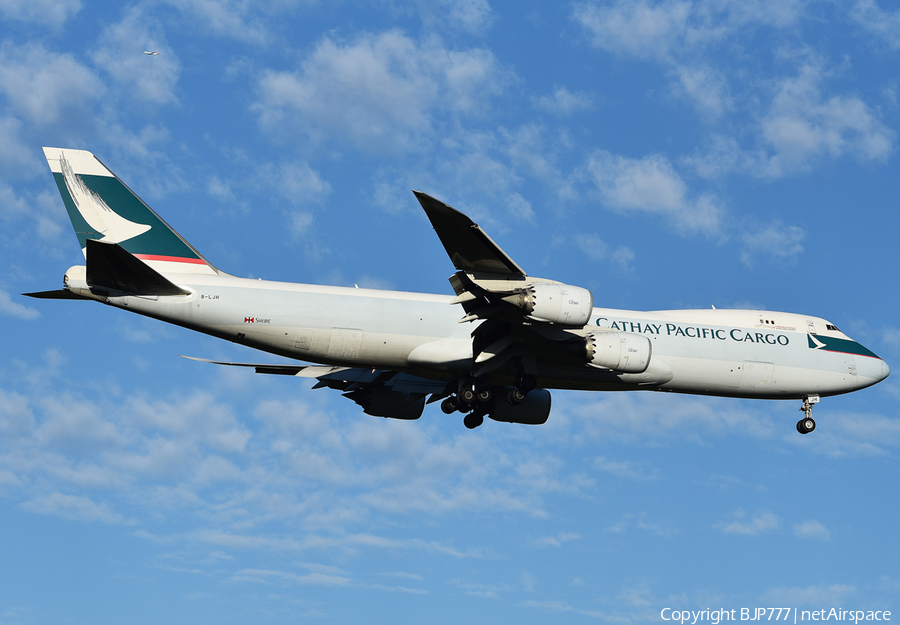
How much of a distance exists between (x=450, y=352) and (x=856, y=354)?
13749 mm

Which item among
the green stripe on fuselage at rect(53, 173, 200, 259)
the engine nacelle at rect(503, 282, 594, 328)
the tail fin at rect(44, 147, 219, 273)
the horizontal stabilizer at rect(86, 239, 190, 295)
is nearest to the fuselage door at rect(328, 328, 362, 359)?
the horizontal stabilizer at rect(86, 239, 190, 295)

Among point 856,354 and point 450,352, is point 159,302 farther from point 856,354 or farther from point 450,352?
point 856,354

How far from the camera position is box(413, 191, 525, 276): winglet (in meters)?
19.8

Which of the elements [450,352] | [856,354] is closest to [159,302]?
[450,352]

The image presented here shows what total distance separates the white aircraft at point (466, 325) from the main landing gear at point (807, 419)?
0.13ft

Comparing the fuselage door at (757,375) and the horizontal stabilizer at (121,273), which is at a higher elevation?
the fuselage door at (757,375)

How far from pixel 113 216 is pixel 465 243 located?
10616 mm

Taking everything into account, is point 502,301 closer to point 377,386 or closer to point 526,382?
point 526,382

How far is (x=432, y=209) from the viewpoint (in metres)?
19.9

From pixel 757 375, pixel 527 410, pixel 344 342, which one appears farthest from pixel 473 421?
pixel 757 375

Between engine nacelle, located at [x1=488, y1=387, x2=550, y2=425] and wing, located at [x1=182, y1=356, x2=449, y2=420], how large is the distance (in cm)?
185

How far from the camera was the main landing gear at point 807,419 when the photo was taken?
1123 inches

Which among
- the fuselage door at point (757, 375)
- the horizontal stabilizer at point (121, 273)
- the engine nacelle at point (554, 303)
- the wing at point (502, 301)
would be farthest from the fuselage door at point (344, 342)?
the fuselage door at point (757, 375)

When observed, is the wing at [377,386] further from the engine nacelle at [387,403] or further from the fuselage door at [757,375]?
the fuselage door at [757,375]
